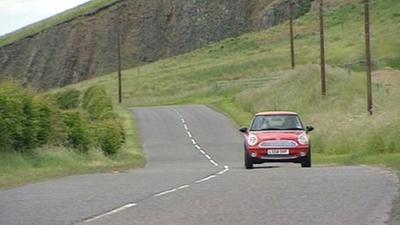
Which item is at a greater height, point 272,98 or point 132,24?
point 132,24

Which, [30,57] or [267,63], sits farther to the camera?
[30,57]

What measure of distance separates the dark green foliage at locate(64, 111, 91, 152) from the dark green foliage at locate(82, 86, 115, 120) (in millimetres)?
13361

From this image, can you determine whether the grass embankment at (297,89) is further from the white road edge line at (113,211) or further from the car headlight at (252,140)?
the white road edge line at (113,211)

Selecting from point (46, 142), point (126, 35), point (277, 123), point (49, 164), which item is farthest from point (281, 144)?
point (126, 35)

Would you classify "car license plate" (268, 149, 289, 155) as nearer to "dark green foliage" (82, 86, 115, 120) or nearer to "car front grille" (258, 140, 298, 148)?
"car front grille" (258, 140, 298, 148)

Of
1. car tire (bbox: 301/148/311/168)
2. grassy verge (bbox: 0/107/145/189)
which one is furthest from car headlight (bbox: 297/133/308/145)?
grassy verge (bbox: 0/107/145/189)

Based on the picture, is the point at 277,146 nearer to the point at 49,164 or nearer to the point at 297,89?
the point at 49,164

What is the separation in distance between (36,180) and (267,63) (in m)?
69.2

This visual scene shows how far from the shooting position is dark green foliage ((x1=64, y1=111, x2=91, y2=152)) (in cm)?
3250

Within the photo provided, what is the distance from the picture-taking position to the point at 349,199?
16.0m

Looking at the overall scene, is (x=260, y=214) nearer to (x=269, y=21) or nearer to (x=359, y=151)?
(x=359, y=151)

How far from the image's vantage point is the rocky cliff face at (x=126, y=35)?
13312 cm

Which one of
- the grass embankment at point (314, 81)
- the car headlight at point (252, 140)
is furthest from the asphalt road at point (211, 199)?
the grass embankment at point (314, 81)

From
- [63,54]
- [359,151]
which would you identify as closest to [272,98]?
[359,151]
